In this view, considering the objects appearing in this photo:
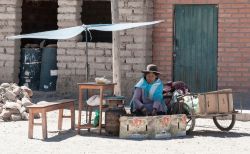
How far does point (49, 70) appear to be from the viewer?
606 inches

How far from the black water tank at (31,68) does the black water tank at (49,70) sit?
0.61ft

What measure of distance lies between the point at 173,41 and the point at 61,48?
9.13 ft

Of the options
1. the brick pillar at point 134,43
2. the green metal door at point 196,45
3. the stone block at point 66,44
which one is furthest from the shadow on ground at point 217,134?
the stone block at point 66,44

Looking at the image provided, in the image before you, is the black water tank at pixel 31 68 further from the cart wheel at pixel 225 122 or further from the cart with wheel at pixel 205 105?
the cart with wheel at pixel 205 105

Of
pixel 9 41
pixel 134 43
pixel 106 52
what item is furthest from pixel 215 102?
pixel 9 41

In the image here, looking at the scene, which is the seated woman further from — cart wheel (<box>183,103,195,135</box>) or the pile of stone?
the pile of stone

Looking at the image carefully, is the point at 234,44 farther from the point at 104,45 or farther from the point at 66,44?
the point at 66,44

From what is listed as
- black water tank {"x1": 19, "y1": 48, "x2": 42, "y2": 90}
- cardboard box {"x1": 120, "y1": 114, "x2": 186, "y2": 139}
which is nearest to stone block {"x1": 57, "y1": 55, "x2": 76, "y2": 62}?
black water tank {"x1": 19, "y1": 48, "x2": 42, "y2": 90}

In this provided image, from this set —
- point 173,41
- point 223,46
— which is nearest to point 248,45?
point 223,46

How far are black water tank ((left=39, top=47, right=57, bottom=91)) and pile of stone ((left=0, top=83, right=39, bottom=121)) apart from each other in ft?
6.55

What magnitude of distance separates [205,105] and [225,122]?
1.19 metres

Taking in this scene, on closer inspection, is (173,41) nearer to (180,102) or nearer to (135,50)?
(135,50)

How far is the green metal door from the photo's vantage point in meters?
14.2

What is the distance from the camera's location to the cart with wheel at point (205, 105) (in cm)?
1002
